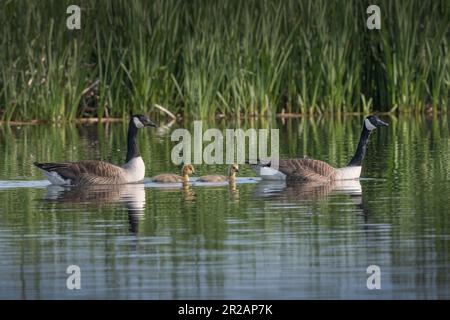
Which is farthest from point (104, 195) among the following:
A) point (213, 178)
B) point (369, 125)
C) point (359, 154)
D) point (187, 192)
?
point (369, 125)

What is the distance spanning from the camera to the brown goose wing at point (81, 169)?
1830cm

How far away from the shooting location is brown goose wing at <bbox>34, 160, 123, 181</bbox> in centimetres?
1830

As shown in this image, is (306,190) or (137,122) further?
(137,122)

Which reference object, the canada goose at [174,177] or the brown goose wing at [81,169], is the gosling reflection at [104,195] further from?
the canada goose at [174,177]

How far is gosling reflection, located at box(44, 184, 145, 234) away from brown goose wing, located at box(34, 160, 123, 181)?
0.17m

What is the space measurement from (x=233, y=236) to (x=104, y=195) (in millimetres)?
4353

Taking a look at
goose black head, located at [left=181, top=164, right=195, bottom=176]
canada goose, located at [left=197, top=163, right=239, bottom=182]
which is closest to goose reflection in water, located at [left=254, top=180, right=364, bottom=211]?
canada goose, located at [left=197, top=163, right=239, bottom=182]

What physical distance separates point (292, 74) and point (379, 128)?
2.69 metres

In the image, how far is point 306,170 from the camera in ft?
61.3

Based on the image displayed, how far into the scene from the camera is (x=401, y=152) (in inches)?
882

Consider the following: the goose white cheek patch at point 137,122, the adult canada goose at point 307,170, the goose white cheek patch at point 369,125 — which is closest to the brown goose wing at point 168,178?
the adult canada goose at point 307,170

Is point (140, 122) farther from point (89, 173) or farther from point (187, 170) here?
point (89, 173)

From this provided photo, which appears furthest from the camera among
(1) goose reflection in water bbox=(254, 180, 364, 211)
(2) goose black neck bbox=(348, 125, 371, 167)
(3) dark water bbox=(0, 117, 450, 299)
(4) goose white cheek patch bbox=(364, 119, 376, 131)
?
(4) goose white cheek patch bbox=(364, 119, 376, 131)

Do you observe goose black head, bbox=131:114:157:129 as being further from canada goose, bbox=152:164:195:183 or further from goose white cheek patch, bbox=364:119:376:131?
goose white cheek patch, bbox=364:119:376:131
